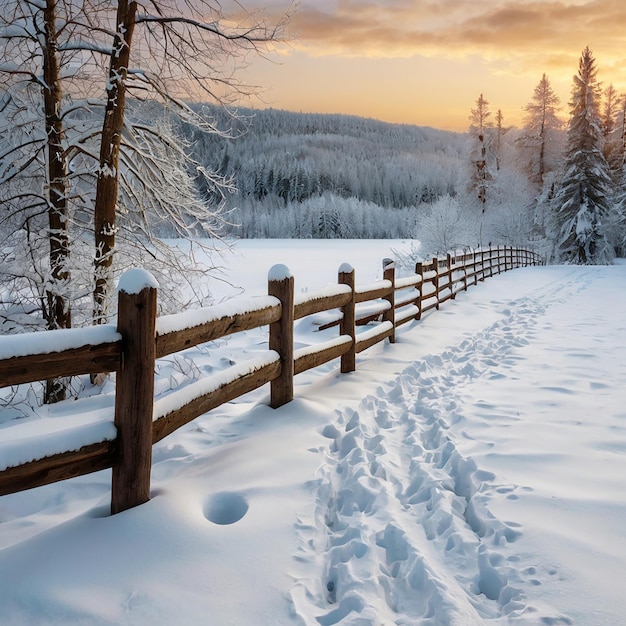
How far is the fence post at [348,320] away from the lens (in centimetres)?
620

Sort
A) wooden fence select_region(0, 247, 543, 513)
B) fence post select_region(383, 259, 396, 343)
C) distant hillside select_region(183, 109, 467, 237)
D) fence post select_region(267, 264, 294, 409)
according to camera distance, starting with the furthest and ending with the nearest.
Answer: distant hillside select_region(183, 109, 467, 237)
fence post select_region(383, 259, 396, 343)
fence post select_region(267, 264, 294, 409)
wooden fence select_region(0, 247, 543, 513)

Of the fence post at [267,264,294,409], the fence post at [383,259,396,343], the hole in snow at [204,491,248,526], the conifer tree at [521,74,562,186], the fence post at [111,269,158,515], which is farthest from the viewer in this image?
the conifer tree at [521,74,562,186]

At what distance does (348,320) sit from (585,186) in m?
31.3

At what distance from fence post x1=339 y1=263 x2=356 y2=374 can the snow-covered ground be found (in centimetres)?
57

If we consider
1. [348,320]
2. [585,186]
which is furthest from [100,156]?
[585,186]

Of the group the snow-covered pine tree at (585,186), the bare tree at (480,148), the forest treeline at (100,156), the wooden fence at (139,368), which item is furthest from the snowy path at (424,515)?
the bare tree at (480,148)

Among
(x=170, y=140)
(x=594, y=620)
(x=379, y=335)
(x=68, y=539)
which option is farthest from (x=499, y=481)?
(x=170, y=140)

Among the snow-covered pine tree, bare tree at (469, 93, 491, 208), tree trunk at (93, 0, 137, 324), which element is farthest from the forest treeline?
bare tree at (469, 93, 491, 208)

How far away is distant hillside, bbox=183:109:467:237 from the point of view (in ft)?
373

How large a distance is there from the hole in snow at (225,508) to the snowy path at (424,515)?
0.44 meters

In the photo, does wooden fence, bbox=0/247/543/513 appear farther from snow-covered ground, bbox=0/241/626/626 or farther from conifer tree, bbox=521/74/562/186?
conifer tree, bbox=521/74/562/186

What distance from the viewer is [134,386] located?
282 cm

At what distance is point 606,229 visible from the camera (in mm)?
33250

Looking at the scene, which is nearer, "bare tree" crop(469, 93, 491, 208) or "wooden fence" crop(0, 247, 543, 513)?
"wooden fence" crop(0, 247, 543, 513)
